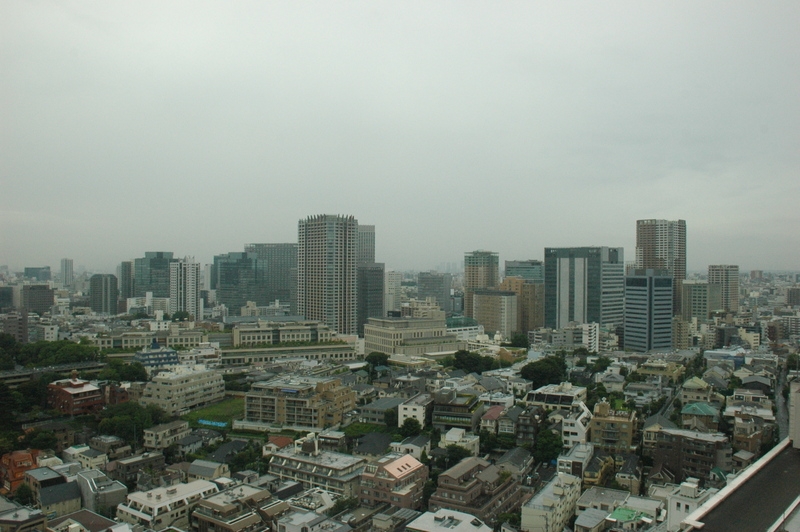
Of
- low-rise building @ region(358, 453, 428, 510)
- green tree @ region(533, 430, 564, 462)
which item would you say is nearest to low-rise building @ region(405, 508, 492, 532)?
low-rise building @ region(358, 453, 428, 510)

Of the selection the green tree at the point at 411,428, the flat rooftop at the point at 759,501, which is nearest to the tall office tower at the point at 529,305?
the green tree at the point at 411,428

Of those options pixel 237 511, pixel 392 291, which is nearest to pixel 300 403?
pixel 237 511

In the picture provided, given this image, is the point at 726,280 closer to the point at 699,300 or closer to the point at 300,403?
the point at 699,300

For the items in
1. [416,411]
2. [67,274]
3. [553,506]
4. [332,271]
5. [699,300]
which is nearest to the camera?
[553,506]

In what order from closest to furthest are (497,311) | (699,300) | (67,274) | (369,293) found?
1. (369,293)
2. (497,311)
3. (699,300)
4. (67,274)

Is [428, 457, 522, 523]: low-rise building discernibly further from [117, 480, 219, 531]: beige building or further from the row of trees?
the row of trees
